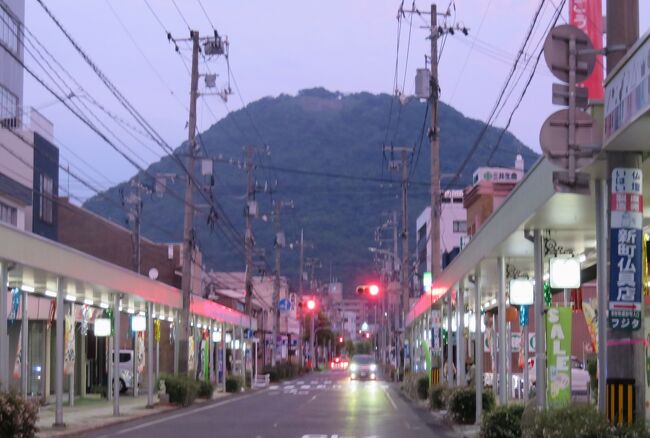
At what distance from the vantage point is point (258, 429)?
26609 millimetres

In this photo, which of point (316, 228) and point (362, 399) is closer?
point (362, 399)

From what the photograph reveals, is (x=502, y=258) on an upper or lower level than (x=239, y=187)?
lower

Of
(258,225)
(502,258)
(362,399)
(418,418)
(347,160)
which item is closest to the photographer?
(502,258)

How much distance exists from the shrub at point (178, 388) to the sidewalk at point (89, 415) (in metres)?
0.50

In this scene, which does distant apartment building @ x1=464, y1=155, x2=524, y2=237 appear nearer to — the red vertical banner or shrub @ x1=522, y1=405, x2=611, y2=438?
the red vertical banner

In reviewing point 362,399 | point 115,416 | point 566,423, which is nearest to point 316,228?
point 362,399

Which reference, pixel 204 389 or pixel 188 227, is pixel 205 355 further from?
pixel 188 227

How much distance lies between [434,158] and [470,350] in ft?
74.6

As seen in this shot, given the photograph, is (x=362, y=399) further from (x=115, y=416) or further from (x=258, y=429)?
(x=258, y=429)

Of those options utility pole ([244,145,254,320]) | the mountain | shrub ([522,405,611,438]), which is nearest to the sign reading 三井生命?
shrub ([522,405,611,438])

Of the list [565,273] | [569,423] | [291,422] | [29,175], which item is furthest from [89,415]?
[569,423]

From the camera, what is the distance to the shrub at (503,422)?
801 inches

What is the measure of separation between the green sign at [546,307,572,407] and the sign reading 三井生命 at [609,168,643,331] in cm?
586

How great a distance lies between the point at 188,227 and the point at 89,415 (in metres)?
10.6
